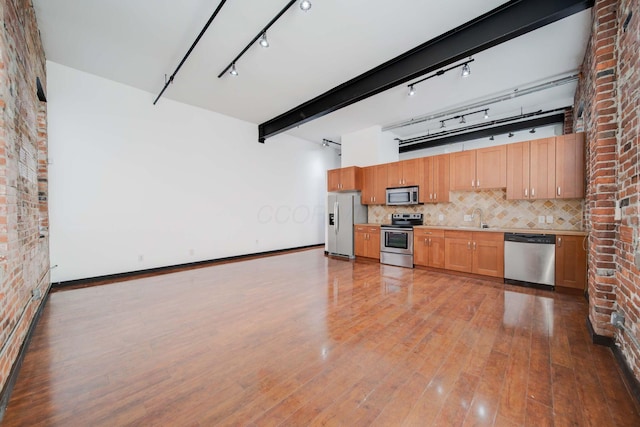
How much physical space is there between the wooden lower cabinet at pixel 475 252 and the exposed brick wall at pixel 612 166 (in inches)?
71.1

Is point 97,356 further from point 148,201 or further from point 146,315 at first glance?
point 148,201

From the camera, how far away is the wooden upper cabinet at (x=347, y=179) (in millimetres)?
6375

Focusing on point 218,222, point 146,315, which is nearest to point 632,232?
point 146,315

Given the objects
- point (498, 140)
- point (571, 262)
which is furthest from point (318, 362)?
point (498, 140)

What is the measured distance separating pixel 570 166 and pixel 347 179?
4.11 metres

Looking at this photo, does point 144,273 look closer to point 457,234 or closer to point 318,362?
point 318,362

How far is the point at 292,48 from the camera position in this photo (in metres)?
3.46

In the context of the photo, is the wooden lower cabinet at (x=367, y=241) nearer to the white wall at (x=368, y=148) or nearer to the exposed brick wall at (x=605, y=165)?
the white wall at (x=368, y=148)

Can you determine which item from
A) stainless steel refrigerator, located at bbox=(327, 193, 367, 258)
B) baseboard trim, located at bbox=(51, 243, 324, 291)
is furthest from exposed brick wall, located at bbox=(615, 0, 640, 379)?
baseboard trim, located at bbox=(51, 243, 324, 291)

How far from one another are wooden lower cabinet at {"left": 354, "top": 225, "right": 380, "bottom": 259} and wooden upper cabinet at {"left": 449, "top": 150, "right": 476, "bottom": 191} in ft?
6.10

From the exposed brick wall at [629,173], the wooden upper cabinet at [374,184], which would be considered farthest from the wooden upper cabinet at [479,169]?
the exposed brick wall at [629,173]

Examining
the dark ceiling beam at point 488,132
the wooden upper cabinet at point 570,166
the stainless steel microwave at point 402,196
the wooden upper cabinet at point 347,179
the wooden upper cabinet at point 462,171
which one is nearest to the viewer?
the wooden upper cabinet at point 570,166

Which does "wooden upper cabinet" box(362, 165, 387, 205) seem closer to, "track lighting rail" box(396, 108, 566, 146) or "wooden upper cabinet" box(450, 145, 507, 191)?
"wooden upper cabinet" box(450, 145, 507, 191)

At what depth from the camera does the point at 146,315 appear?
9.63 ft
